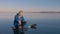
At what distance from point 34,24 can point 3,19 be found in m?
0.56

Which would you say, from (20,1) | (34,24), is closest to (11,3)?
(20,1)

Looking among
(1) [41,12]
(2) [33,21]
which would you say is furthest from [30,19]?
(1) [41,12]

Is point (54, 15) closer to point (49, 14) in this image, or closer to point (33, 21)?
point (49, 14)

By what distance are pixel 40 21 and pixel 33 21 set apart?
0.41ft

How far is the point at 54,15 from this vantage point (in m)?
2.68

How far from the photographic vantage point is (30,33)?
8.75ft

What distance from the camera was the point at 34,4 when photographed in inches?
107

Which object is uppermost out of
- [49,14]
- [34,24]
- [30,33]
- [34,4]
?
[34,4]

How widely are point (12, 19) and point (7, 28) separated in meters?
0.19

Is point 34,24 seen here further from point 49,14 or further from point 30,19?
point 49,14

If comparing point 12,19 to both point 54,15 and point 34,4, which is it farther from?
point 54,15

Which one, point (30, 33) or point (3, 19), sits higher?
point (3, 19)

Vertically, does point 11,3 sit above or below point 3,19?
above

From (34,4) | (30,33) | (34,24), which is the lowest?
(30,33)
